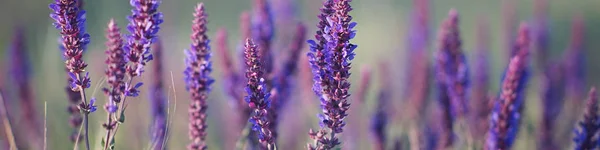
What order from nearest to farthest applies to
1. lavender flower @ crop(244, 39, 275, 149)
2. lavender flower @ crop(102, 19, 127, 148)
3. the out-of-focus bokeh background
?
lavender flower @ crop(244, 39, 275, 149) → lavender flower @ crop(102, 19, 127, 148) → the out-of-focus bokeh background

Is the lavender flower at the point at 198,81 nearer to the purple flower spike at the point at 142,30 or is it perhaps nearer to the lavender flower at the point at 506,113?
the purple flower spike at the point at 142,30

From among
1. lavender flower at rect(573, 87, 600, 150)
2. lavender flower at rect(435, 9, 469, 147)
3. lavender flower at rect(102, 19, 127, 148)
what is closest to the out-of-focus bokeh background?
lavender flower at rect(435, 9, 469, 147)

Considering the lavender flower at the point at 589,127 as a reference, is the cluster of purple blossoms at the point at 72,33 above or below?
below

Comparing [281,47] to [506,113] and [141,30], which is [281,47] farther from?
[141,30]

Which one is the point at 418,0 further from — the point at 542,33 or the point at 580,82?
the point at 580,82

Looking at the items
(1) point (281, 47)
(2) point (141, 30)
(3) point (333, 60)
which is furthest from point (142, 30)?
(1) point (281, 47)

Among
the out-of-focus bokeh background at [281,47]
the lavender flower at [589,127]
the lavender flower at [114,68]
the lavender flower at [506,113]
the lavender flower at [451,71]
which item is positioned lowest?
the lavender flower at [114,68]

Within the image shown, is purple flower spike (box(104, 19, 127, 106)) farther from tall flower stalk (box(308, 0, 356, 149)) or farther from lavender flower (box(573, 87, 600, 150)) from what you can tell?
lavender flower (box(573, 87, 600, 150))

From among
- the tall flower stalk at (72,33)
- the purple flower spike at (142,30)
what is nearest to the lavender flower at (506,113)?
the purple flower spike at (142,30)
